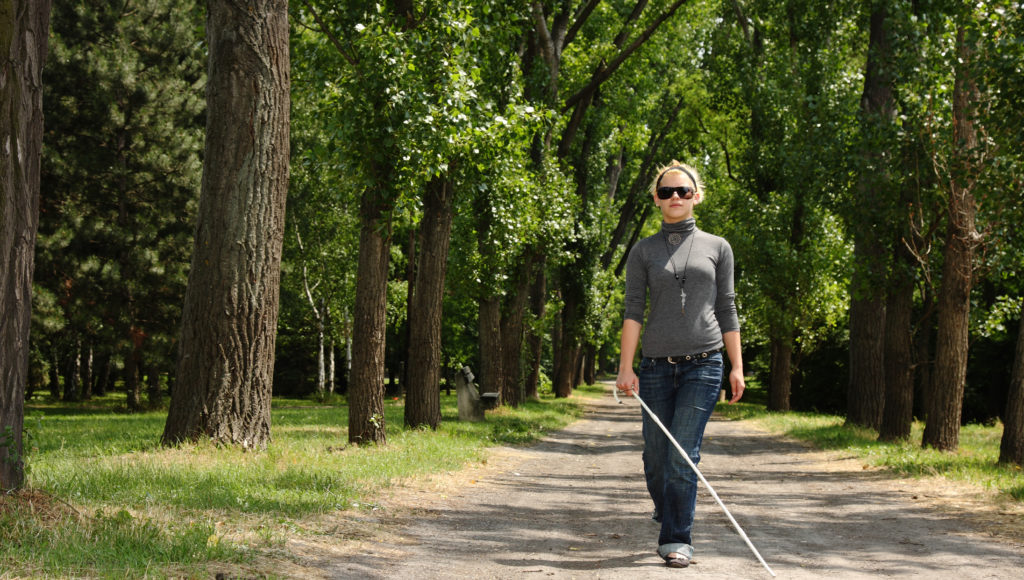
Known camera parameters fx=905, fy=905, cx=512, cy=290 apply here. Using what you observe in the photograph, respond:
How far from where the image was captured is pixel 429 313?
49.9 feet

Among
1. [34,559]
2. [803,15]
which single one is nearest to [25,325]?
[34,559]

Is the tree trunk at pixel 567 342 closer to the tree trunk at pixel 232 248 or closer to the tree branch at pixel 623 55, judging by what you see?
the tree branch at pixel 623 55

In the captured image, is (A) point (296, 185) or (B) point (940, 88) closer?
(B) point (940, 88)

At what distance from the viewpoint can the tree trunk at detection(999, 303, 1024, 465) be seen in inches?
442

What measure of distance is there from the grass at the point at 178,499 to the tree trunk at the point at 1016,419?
22.4ft

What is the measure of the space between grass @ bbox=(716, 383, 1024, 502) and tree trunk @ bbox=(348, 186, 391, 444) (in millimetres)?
6904

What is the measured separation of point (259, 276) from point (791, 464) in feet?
27.1

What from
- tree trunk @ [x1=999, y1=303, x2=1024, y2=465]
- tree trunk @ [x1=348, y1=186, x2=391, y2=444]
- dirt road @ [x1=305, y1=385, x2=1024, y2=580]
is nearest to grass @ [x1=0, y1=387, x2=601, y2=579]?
tree trunk @ [x1=348, y1=186, x2=391, y2=444]

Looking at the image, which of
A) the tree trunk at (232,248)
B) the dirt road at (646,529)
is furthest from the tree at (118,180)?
the tree trunk at (232,248)

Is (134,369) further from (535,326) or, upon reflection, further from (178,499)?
(178,499)

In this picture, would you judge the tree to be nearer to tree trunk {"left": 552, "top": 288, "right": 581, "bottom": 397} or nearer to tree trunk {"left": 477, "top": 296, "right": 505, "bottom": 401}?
tree trunk {"left": 477, "top": 296, "right": 505, "bottom": 401}

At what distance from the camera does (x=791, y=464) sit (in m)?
13.4

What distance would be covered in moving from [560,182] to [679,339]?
57.4 ft

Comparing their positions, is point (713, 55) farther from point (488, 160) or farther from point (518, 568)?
point (518, 568)
